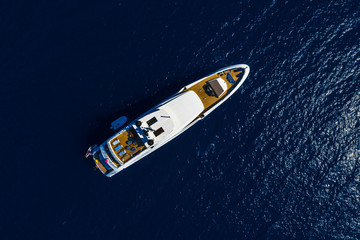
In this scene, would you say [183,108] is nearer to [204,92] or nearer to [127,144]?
[204,92]

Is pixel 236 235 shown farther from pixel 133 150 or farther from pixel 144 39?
pixel 144 39

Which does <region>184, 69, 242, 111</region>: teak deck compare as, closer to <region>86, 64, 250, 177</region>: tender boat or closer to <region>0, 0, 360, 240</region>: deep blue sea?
<region>86, 64, 250, 177</region>: tender boat

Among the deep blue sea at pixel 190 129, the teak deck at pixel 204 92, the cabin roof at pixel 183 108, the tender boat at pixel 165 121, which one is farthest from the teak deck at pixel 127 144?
the teak deck at pixel 204 92

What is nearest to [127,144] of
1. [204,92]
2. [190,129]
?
[190,129]

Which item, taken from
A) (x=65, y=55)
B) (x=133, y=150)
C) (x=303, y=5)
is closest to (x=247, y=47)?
(x=303, y=5)

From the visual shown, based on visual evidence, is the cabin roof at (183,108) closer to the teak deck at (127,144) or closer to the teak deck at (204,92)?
the teak deck at (204,92)
